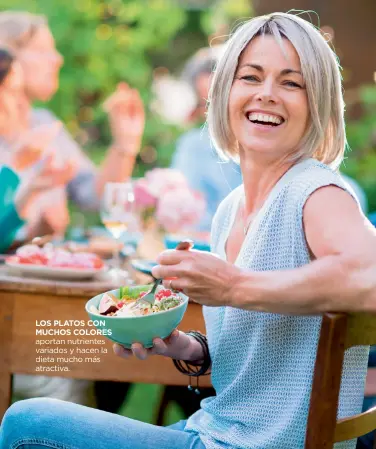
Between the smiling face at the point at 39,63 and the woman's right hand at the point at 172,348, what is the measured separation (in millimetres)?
2358

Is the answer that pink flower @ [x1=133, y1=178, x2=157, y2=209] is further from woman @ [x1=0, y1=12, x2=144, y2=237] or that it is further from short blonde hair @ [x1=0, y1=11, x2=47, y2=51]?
short blonde hair @ [x1=0, y1=11, x2=47, y2=51]

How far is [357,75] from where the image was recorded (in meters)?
4.51

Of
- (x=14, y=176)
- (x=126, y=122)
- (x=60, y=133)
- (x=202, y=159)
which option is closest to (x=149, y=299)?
(x=14, y=176)

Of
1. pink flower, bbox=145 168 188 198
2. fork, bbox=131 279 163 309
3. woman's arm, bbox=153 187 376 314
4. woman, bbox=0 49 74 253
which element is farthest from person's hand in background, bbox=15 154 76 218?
woman's arm, bbox=153 187 376 314

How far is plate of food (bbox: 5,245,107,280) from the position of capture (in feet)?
6.03

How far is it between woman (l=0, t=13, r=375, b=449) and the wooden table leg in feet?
2.20

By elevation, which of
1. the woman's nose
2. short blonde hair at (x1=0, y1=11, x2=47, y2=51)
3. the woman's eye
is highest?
short blonde hair at (x1=0, y1=11, x2=47, y2=51)

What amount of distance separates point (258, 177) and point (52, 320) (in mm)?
826

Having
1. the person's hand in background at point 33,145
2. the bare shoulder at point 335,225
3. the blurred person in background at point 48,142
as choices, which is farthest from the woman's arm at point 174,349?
the person's hand in background at point 33,145

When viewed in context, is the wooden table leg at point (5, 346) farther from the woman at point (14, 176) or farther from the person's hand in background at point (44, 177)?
the person's hand in background at point (44, 177)

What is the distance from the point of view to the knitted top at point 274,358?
1.08 meters

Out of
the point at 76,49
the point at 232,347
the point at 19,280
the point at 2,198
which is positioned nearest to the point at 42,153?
the point at 76,49

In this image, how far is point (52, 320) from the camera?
1.82 m

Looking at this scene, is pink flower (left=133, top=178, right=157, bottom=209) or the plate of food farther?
pink flower (left=133, top=178, right=157, bottom=209)
